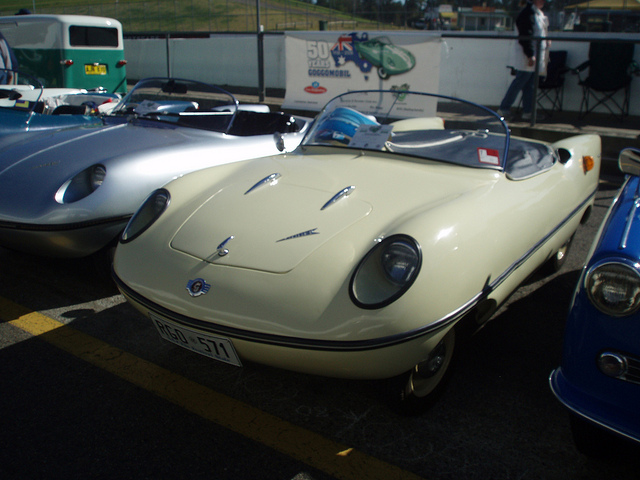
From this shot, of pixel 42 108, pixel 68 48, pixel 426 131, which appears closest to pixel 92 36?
pixel 68 48

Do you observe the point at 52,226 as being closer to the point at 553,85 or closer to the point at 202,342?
the point at 202,342

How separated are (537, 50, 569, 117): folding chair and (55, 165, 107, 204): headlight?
7.83 metres

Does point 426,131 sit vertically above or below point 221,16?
below

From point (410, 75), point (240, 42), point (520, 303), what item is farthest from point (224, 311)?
point (240, 42)

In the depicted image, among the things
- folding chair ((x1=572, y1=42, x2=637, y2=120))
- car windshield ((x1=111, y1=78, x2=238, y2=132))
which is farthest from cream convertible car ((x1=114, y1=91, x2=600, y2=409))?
folding chair ((x1=572, y1=42, x2=637, y2=120))

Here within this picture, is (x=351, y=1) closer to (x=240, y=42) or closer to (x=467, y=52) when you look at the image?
(x=240, y=42)

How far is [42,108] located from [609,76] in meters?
8.21

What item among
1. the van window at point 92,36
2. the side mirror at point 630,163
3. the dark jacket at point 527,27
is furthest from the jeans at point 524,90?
the van window at point 92,36

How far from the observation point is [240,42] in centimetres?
1421

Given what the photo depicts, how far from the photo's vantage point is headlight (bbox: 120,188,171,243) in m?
2.74

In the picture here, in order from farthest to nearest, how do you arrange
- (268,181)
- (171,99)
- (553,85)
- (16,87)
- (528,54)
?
1. (553,85)
2. (528,54)
3. (16,87)
4. (171,99)
5. (268,181)

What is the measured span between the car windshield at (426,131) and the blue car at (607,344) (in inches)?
44.9

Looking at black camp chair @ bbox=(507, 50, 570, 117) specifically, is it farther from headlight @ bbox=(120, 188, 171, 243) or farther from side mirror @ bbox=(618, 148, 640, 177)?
headlight @ bbox=(120, 188, 171, 243)

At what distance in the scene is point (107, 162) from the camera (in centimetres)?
358
